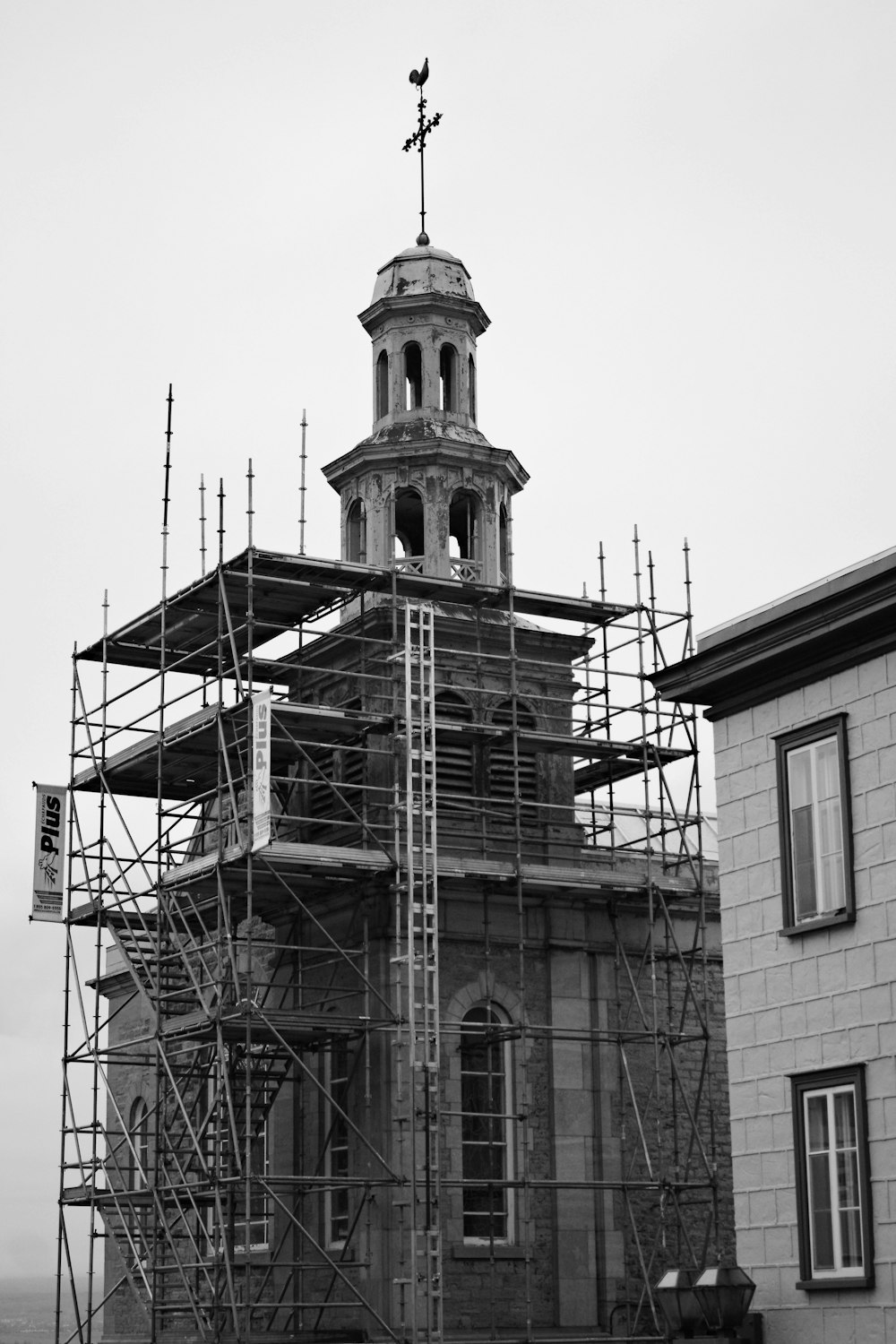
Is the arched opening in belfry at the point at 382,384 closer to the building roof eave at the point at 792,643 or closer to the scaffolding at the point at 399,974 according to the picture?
the scaffolding at the point at 399,974

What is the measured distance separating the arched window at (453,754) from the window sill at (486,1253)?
664cm

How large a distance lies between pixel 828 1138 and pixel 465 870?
11909 millimetres

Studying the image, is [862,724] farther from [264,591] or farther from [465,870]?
[264,591]

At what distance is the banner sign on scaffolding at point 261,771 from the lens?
3138 centimetres

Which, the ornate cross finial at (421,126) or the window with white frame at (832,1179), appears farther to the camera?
the ornate cross finial at (421,126)

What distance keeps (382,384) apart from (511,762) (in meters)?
7.66

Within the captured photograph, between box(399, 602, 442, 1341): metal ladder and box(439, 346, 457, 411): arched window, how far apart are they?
18.7ft

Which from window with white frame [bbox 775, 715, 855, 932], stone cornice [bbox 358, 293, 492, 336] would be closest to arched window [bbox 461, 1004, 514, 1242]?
window with white frame [bbox 775, 715, 855, 932]

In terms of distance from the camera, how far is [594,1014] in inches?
1389

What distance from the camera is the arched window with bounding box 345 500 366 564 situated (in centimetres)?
3881

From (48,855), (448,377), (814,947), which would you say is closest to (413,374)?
(448,377)

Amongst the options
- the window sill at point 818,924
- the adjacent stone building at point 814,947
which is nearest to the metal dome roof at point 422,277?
the adjacent stone building at point 814,947

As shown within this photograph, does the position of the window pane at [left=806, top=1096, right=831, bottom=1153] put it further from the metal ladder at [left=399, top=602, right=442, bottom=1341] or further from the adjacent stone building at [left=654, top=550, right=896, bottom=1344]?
the metal ladder at [left=399, top=602, right=442, bottom=1341]

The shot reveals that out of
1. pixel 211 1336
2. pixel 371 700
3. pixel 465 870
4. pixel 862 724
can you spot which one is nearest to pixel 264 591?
pixel 371 700
